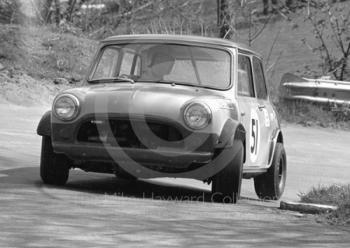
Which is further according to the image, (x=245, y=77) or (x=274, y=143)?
(x=274, y=143)

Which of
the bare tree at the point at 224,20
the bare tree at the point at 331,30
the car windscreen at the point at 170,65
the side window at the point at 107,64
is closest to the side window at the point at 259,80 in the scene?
the car windscreen at the point at 170,65

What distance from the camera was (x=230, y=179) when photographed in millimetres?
9156

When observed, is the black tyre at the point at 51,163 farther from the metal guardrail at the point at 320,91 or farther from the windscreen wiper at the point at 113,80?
the metal guardrail at the point at 320,91

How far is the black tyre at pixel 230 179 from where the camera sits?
29.9 ft

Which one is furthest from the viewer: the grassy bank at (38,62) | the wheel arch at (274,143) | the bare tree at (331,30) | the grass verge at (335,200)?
the bare tree at (331,30)

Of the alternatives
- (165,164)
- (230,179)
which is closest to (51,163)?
(165,164)

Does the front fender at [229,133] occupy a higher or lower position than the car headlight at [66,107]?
lower

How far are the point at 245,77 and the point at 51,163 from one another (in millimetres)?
2472

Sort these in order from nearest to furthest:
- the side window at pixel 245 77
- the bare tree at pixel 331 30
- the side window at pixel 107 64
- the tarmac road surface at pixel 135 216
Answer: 1. the tarmac road surface at pixel 135 216
2. the side window at pixel 107 64
3. the side window at pixel 245 77
4. the bare tree at pixel 331 30

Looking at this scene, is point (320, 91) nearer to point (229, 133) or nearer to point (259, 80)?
point (259, 80)

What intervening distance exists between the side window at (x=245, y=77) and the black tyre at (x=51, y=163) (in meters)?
2.06

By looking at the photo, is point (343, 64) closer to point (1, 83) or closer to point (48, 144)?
point (1, 83)

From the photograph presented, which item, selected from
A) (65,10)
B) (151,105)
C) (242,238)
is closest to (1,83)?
(65,10)

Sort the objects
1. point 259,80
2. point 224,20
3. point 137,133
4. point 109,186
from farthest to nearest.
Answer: point 224,20 < point 259,80 < point 109,186 < point 137,133
